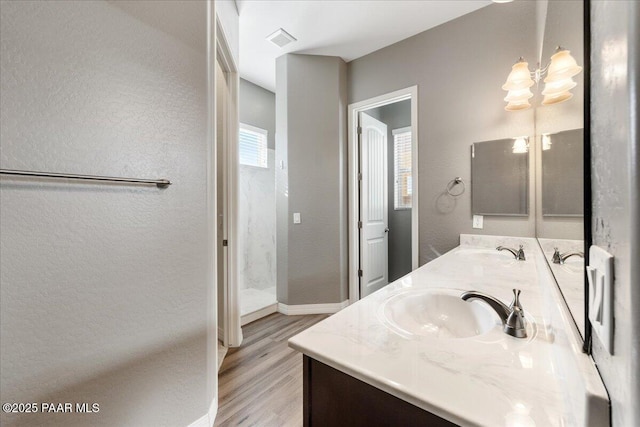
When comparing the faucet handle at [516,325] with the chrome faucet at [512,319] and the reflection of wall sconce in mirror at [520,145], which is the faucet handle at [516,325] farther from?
the reflection of wall sconce in mirror at [520,145]

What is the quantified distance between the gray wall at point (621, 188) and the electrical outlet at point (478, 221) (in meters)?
2.02

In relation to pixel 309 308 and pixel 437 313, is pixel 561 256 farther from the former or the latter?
pixel 309 308

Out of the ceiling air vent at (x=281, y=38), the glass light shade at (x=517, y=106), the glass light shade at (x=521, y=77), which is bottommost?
the glass light shade at (x=517, y=106)

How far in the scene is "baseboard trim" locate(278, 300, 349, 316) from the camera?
9.42ft

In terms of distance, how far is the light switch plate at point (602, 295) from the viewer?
0.30m

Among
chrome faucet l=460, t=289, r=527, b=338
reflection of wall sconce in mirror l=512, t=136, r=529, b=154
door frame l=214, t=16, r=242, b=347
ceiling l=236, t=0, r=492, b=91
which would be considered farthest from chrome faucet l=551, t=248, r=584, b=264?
ceiling l=236, t=0, r=492, b=91

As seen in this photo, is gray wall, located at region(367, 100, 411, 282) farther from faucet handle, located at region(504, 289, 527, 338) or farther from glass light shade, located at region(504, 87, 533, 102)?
faucet handle, located at region(504, 289, 527, 338)

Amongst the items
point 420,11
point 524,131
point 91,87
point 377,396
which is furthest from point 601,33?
point 420,11

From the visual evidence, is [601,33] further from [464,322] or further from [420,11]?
[420,11]

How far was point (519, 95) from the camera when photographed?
73.1 inches

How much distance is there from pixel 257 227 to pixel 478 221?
105 inches

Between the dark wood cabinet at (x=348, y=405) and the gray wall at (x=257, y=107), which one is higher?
the gray wall at (x=257, y=107)

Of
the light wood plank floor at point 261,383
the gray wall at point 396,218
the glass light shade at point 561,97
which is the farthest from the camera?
the gray wall at point 396,218

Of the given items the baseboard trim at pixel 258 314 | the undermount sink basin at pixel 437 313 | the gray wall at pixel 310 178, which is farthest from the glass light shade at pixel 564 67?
the baseboard trim at pixel 258 314
